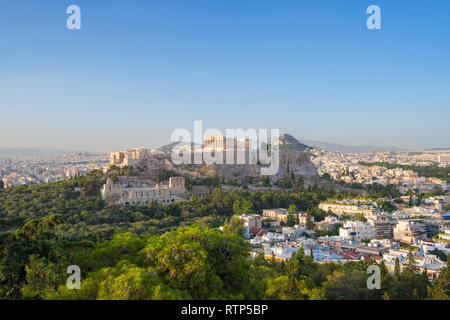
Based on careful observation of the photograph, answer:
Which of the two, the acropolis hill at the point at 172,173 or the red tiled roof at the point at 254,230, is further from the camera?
the acropolis hill at the point at 172,173

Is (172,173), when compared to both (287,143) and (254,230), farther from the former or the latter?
(287,143)

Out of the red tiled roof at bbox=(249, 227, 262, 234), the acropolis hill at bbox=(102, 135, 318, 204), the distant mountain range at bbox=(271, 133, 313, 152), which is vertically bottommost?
the red tiled roof at bbox=(249, 227, 262, 234)

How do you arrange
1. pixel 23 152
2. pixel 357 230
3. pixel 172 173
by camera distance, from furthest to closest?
pixel 23 152 < pixel 172 173 < pixel 357 230

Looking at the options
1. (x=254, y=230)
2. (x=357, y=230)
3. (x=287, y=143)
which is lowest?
(x=254, y=230)

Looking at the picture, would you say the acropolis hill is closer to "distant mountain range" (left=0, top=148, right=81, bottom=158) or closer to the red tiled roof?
the red tiled roof

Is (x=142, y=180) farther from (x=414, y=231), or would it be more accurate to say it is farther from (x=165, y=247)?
(x=165, y=247)

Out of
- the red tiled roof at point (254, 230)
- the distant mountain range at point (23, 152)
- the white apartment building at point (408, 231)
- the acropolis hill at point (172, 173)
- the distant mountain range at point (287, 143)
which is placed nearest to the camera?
the white apartment building at point (408, 231)

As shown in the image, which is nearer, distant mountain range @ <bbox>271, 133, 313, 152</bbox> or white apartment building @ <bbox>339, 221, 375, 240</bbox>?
white apartment building @ <bbox>339, 221, 375, 240</bbox>

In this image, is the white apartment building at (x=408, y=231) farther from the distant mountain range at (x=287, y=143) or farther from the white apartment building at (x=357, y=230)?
the distant mountain range at (x=287, y=143)

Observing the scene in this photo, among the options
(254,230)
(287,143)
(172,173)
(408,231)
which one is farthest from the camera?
(287,143)

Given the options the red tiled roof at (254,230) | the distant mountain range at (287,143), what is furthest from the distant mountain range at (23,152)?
the red tiled roof at (254,230)

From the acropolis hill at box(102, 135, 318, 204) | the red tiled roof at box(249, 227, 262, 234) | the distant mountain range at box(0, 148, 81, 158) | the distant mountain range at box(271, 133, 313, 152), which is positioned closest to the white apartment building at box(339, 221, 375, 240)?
the red tiled roof at box(249, 227, 262, 234)

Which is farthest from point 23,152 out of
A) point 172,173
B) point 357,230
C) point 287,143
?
point 357,230
